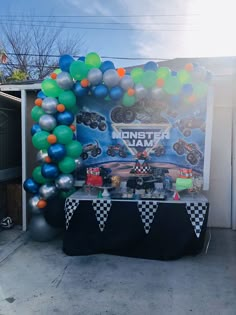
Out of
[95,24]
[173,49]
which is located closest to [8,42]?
[95,24]

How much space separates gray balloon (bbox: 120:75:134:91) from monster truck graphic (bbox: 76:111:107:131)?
70cm

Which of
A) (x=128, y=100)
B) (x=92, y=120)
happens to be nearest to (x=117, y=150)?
(x=92, y=120)

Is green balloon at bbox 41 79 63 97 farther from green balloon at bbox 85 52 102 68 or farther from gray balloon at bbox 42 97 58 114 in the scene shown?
green balloon at bbox 85 52 102 68

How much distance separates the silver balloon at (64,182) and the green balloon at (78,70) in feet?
4.31

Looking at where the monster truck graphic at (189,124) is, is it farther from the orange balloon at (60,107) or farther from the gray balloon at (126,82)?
the orange balloon at (60,107)

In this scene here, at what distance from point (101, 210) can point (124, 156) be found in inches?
36.8

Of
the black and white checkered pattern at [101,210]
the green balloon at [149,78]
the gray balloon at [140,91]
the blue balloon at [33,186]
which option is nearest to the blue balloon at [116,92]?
the gray balloon at [140,91]

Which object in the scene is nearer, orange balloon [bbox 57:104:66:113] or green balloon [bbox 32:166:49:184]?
orange balloon [bbox 57:104:66:113]

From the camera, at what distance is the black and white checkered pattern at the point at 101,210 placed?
413cm

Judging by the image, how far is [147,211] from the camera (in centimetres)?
404

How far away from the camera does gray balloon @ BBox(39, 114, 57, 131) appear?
167 inches

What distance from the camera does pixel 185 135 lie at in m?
4.57

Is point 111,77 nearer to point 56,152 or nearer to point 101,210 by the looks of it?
point 56,152

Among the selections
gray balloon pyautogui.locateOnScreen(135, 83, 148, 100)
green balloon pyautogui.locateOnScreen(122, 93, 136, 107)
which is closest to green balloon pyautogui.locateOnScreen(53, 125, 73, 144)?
green balloon pyautogui.locateOnScreen(122, 93, 136, 107)
